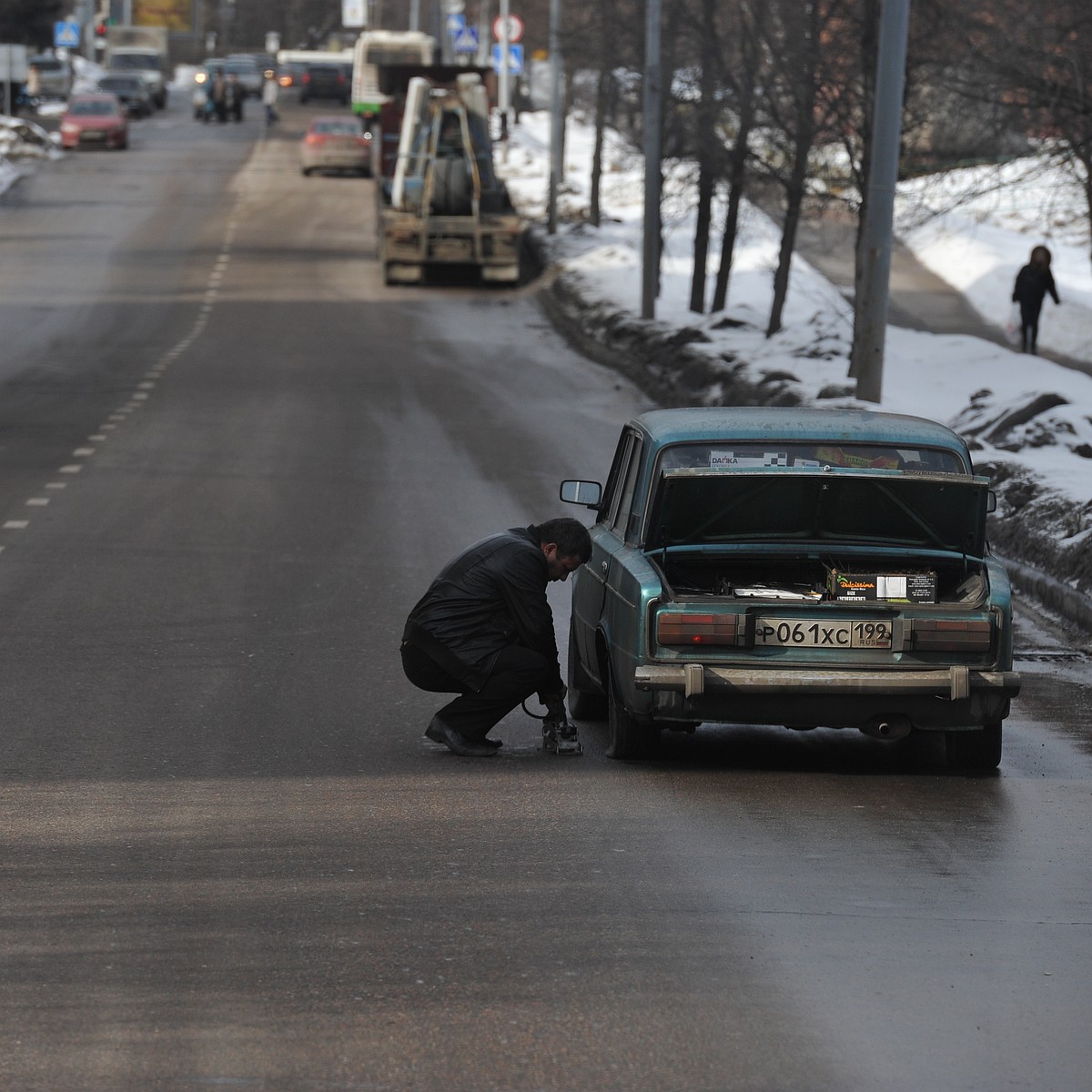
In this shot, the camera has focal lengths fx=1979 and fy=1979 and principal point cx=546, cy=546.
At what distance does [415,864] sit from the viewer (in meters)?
6.98

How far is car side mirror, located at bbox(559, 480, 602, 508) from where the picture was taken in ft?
32.5

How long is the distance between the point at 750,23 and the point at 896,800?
23.2 m

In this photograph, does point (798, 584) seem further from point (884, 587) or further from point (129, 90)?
point (129, 90)

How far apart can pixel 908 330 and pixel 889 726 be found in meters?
23.4

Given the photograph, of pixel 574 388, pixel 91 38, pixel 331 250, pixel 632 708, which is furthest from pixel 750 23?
pixel 91 38

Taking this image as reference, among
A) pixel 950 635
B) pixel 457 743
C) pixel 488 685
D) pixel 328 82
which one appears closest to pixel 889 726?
pixel 950 635

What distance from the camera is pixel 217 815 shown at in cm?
775

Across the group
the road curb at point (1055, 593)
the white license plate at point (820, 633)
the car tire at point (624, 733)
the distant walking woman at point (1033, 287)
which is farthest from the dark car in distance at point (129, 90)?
the white license plate at point (820, 633)

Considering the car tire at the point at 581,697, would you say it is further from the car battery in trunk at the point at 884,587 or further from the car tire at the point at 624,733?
the car battery in trunk at the point at 884,587

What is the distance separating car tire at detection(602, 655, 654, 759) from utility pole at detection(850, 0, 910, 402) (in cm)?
1105

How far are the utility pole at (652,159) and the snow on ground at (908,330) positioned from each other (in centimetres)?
71

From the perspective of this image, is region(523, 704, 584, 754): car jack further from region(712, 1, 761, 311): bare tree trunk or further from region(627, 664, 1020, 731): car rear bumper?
region(712, 1, 761, 311): bare tree trunk

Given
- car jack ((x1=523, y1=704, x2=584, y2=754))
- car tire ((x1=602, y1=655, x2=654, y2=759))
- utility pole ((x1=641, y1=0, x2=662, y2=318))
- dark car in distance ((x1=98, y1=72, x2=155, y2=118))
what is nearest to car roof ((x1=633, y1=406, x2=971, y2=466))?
car tire ((x1=602, y1=655, x2=654, y2=759))

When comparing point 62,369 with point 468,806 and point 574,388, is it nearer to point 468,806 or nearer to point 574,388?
point 574,388
